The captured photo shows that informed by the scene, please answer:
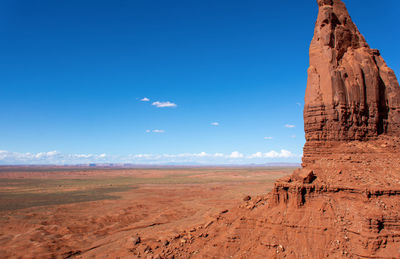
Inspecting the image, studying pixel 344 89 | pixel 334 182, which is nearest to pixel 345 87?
pixel 344 89

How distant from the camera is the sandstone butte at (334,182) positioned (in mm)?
15703

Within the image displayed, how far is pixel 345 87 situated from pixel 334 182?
25.6 ft

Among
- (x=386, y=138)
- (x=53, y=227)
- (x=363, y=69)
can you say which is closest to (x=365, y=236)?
(x=386, y=138)

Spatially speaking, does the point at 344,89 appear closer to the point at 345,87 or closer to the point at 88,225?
the point at 345,87

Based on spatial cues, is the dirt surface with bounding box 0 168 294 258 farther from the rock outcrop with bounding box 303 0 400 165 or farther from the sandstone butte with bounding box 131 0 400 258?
the rock outcrop with bounding box 303 0 400 165

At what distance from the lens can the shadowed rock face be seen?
19984mm

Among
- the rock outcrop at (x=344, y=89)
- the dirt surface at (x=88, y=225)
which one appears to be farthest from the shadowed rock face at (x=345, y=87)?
the dirt surface at (x=88, y=225)

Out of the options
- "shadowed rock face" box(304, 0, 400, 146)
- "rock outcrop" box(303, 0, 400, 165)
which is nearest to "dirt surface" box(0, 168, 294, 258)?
"rock outcrop" box(303, 0, 400, 165)

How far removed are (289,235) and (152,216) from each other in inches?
1243

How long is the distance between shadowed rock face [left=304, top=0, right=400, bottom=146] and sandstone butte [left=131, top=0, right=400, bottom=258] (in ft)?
0.24

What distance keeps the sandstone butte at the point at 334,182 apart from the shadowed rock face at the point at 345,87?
0.07m

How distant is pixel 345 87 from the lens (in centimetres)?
2038

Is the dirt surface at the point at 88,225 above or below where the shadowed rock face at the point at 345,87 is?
below

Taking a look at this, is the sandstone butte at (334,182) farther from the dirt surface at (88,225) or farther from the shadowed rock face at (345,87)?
the dirt surface at (88,225)
